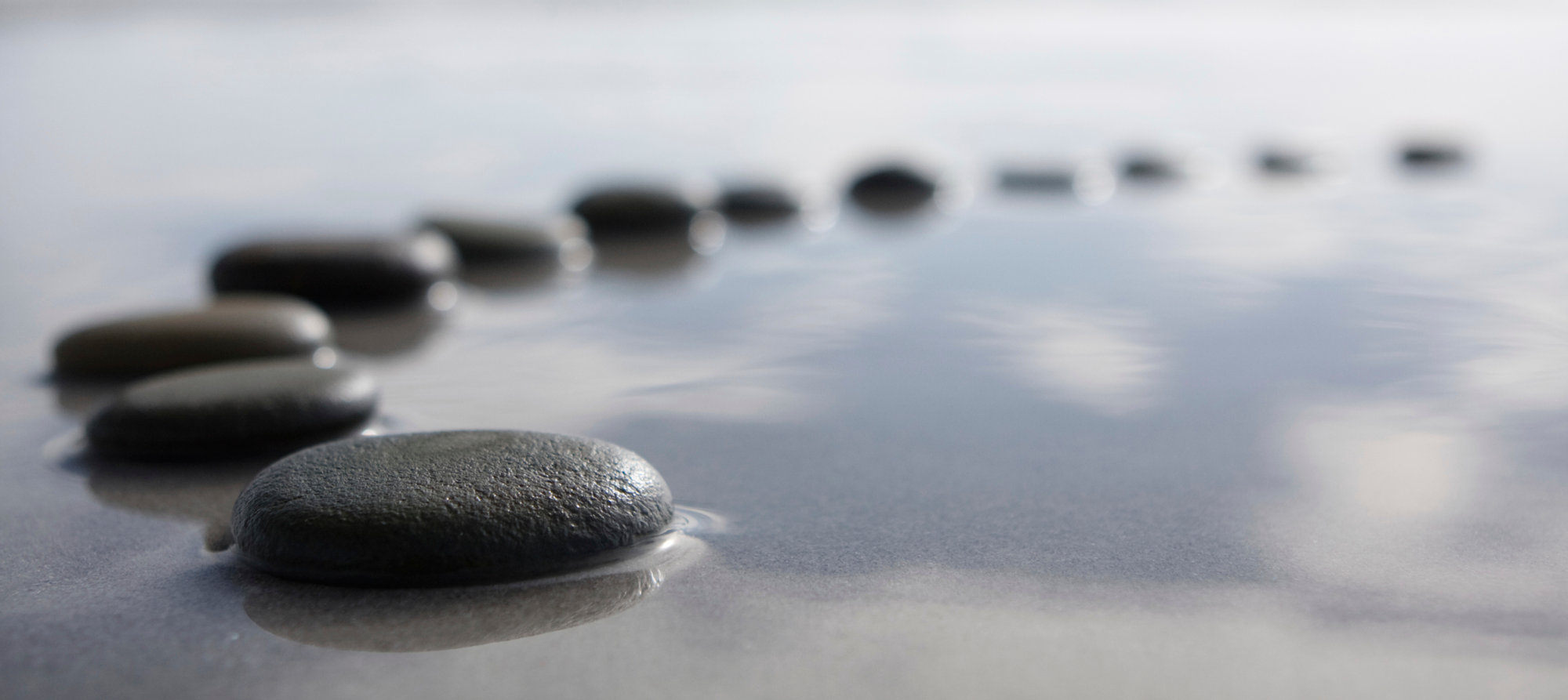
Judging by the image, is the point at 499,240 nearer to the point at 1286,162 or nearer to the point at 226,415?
the point at 226,415

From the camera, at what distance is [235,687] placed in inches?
48.3

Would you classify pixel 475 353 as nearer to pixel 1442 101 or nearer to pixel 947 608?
pixel 947 608

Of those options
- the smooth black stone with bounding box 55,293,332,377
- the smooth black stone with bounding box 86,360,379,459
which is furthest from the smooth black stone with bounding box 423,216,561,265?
the smooth black stone with bounding box 86,360,379,459

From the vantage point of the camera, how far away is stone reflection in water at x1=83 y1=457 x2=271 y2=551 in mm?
1685

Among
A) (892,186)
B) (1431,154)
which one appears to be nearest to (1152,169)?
(892,186)

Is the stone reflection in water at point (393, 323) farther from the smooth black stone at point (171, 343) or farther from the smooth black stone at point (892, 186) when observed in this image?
the smooth black stone at point (892, 186)

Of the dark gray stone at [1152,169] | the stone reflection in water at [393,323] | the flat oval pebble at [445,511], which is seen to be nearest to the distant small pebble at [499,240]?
the stone reflection in water at [393,323]

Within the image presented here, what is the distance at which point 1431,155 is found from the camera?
494 cm

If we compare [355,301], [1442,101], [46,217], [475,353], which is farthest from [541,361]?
[1442,101]

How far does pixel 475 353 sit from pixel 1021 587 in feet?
4.73

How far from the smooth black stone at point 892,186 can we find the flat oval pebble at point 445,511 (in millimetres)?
2961

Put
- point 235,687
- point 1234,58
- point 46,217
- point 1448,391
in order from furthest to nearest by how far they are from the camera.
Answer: point 1234,58
point 46,217
point 1448,391
point 235,687

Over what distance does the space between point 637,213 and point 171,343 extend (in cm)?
176

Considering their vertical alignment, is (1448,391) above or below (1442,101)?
below
